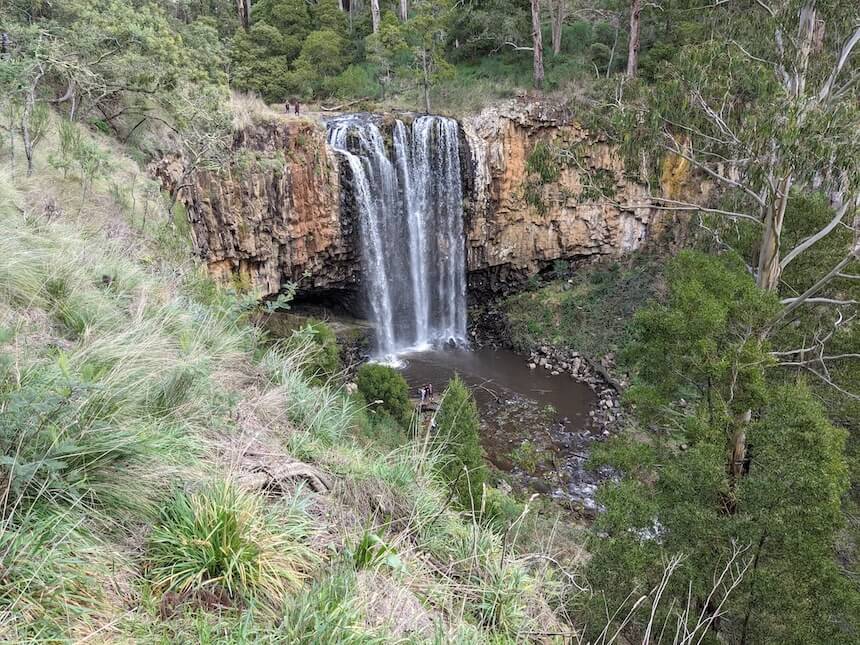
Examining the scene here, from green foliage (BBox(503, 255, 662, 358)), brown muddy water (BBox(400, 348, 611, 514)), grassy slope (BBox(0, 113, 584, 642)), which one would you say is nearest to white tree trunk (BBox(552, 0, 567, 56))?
green foliage (BBox(503, 255, 662, 358))

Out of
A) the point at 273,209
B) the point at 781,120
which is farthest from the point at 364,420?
the point at 273,209

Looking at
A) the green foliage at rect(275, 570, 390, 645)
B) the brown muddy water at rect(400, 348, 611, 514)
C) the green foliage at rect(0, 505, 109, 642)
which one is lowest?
the brown muddy water at rect(400, 348, 611, 514)

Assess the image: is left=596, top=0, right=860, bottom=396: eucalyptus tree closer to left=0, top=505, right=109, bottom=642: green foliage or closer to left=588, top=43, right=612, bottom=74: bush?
left=0, top=505, right=109, bottom=642: green foliage

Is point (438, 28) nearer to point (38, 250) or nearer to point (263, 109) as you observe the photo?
point (263, 109)

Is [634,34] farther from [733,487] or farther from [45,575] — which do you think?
[45,575]

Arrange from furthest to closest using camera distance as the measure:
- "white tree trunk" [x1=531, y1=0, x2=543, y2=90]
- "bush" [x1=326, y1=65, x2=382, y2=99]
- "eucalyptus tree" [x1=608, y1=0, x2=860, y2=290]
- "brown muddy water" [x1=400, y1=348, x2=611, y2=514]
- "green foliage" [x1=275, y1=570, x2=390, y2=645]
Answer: "bush" [x1=326, y1=65, x2=382, y2=99] → "white tree trunk" [x1=531, y1=0, x2=543, y2=90] → "brown muddy water" [x1=400, y1=348, x2=611, y2=514] → "eucalyptus tree" [x1=608, y1=0, x2=860, y2=290] → "green foliage" [x1=275, y1=570, x2=390, y2=645]

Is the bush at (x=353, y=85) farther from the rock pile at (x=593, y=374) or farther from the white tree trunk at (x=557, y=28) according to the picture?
the rock pile at (x=593, y=374)

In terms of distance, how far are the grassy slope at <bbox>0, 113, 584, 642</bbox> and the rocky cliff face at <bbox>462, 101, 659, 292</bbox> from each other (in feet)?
45.9

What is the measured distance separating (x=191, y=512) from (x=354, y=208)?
45.4ft

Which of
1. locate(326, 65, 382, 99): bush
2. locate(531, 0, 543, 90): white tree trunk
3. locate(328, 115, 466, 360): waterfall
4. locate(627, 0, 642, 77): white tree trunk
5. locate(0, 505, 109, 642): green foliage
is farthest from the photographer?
locate(326, 65, 382, 99): bush

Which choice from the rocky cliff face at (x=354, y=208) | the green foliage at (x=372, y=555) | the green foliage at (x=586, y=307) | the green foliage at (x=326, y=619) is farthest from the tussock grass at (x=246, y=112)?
the green foliage at (x=326, y=619)

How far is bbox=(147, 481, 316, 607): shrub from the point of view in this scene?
173 centimetres

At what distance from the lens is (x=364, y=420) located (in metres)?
6.29

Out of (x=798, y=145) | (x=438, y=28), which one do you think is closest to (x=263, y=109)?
(x=438, y=28)
